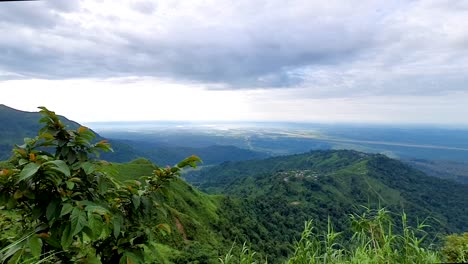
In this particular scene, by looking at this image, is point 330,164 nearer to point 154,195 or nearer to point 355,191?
point 355,191

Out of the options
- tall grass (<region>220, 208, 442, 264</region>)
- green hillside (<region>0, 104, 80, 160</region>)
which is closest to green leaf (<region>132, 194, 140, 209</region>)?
tall grass (<region>220, 208, 442, 264</region>)

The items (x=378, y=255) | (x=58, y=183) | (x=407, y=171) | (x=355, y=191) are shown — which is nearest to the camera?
(x=58, y=183)

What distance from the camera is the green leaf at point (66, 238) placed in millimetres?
1682

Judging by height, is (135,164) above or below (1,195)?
below

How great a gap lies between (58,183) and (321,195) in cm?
9925

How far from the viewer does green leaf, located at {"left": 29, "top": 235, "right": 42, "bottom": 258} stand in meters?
1.63

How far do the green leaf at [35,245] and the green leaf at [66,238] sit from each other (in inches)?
4.4

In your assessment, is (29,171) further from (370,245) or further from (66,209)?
(370,245)

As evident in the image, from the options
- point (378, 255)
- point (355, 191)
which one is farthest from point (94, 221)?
point (355, 191)

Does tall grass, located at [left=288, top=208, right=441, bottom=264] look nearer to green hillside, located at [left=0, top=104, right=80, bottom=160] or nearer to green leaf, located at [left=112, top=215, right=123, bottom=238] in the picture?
green leaf, located at [left=112, top=215, right=123, bottom=238]

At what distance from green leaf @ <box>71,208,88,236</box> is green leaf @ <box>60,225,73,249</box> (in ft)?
0.22

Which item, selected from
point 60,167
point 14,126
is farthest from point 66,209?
point 14,126

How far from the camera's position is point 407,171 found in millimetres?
144750

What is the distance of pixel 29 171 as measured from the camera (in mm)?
1614
